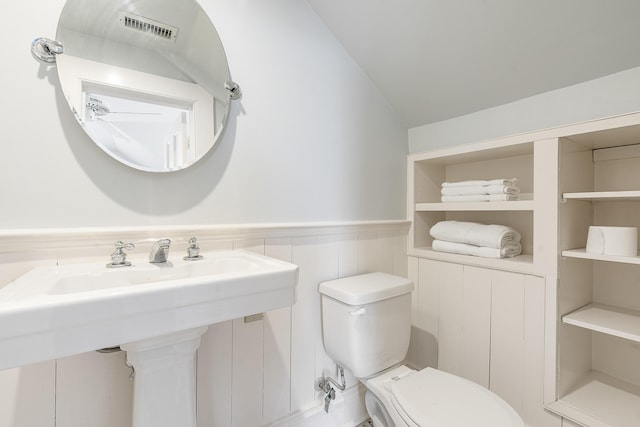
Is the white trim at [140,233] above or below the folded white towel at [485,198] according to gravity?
below

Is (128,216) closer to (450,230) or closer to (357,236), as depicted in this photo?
(357,236)

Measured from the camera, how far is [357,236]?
1493 mm

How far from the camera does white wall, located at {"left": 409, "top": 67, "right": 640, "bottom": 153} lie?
1080mm

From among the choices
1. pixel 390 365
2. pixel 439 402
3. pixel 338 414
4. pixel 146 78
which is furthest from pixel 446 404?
pixel 146 78

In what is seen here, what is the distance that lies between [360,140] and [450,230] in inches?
25.7

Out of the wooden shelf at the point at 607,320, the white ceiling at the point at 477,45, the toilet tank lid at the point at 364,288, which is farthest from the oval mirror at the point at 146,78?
the wooden shelf at the point at 607,320

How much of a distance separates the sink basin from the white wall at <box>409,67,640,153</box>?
4.07 feet

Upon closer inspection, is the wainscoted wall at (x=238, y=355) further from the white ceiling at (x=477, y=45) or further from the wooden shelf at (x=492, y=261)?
the white ceiling at (x=477, y=45)

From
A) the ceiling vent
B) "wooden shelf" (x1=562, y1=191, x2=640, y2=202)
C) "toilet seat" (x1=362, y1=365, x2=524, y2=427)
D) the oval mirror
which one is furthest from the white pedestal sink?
"wooden shelf" (x1=562, y1=191, x2=640, y2=202)

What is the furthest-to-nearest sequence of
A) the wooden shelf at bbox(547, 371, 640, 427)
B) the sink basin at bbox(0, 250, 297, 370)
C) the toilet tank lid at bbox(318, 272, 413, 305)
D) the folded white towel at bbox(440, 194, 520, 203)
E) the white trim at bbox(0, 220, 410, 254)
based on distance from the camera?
the folded white towel at bbox(440, 194, 520, 203), the toilet tank lid at bbox(318, 272, 413, 305), the wooden shelf at bbox(547, 371, 640, 427), the white trim at bbox(0, 220, 410, 254), the sink basin at bbox(0, 250, 297, 370)

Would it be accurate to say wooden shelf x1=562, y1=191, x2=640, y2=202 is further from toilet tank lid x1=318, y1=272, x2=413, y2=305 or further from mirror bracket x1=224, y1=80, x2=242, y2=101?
mirror bracket x1=224, y1=80, x2=242, y2=101

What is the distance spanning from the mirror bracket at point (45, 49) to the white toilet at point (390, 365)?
121cm

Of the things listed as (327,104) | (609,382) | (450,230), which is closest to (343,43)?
(327,104)

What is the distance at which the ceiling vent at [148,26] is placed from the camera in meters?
0.95
